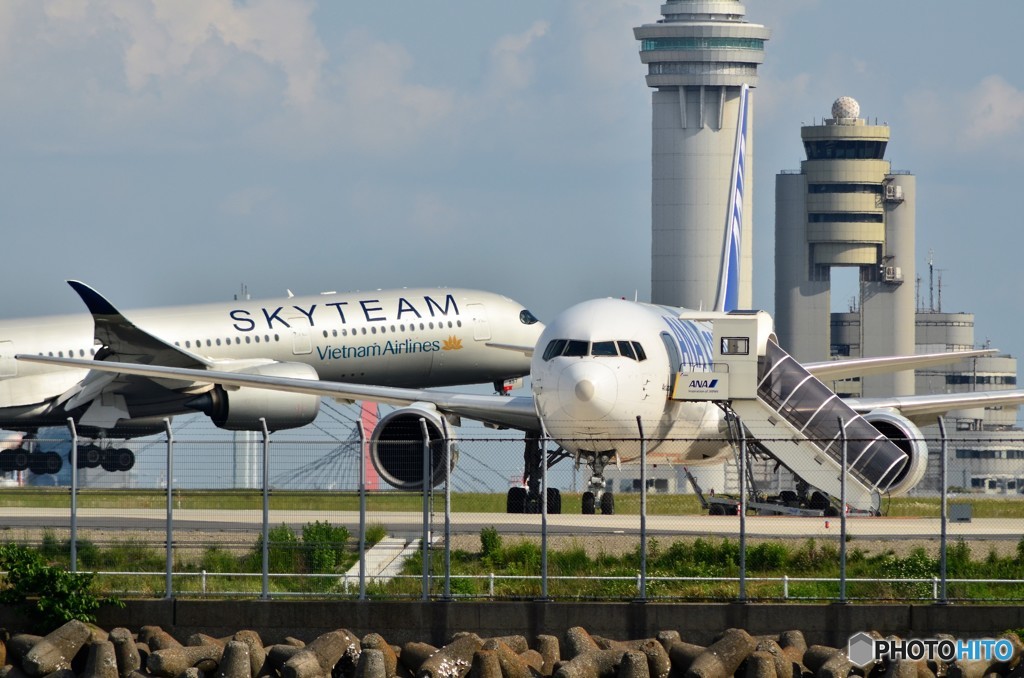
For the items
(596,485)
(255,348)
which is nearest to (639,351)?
(596,485)

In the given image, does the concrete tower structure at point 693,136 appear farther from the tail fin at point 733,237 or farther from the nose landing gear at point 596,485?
the nose landing gear at point 596,485

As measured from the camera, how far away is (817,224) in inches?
6019

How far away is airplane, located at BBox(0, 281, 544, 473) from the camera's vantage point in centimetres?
4994

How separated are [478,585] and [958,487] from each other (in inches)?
423

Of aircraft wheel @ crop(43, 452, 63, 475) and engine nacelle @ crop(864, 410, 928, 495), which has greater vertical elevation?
engine nacelle @ crop(864, 410, 928, 495)

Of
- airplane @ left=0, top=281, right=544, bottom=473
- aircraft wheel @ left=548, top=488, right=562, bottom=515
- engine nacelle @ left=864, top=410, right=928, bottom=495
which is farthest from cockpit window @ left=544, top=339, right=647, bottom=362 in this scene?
airplane @ left=0, top=281, right=544, bottom=473

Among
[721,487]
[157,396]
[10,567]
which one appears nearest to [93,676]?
[10,567]

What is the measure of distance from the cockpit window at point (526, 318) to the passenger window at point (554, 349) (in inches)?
808

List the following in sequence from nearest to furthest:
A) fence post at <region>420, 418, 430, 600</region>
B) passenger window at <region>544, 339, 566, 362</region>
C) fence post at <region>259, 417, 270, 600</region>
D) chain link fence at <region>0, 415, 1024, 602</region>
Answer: fence post at <region>259, 417, 270, 600</region> → fence post at <region>420, 418, 430, 600</region> → chain link fence at <region>0, 415, 1024, 602</region> → passenger window at <region>544, 339, 566, 362</region>

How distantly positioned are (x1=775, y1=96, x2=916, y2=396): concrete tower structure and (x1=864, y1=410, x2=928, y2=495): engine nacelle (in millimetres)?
116339

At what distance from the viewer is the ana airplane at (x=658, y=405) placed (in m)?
31.1

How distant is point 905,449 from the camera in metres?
33.2

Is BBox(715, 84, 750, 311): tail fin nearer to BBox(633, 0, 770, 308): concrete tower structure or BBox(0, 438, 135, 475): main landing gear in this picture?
BBox(0, 438, 135, 475): main landing gear

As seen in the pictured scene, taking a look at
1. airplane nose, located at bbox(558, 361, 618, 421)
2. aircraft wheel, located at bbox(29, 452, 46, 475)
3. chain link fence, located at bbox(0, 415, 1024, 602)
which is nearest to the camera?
chain link fence, located at bbox(0, 415, 1024, 602)
